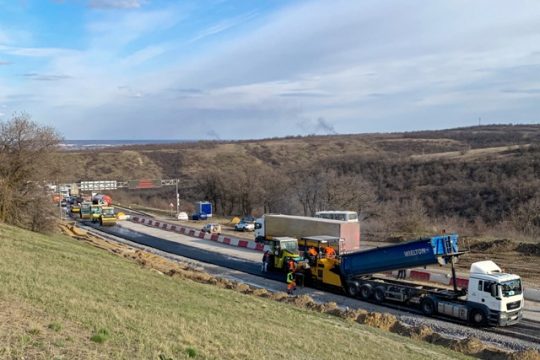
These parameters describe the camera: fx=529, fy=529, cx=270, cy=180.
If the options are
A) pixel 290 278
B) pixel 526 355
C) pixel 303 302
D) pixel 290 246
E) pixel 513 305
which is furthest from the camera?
pixel 290 246

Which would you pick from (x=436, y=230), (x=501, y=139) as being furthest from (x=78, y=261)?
(x=501, y=139)

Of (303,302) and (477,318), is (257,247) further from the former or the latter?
(477,318)

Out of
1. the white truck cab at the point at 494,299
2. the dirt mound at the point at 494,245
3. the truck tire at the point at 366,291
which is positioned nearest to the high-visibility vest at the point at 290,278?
the truck tire at the point at 366,291

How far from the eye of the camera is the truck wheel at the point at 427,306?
2222 centimetres

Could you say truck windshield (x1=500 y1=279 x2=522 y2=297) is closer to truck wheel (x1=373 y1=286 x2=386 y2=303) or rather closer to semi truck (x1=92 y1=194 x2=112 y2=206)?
truck wheel (x1=373 y1=286 x2=386 y2=303)

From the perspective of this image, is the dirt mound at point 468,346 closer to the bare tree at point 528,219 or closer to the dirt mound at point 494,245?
the dirt mound at point 494,245

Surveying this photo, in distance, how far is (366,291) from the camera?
25312 millimetres

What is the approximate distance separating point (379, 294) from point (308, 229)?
52.8 ft

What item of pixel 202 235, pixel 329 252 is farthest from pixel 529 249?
pixel 202 235

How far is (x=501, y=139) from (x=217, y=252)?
134 meters

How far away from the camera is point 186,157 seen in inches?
6309

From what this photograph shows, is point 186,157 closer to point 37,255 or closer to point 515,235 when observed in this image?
point 515,235

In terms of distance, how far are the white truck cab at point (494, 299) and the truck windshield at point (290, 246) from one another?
40.0 feet

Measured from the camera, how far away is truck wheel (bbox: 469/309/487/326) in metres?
20.5
